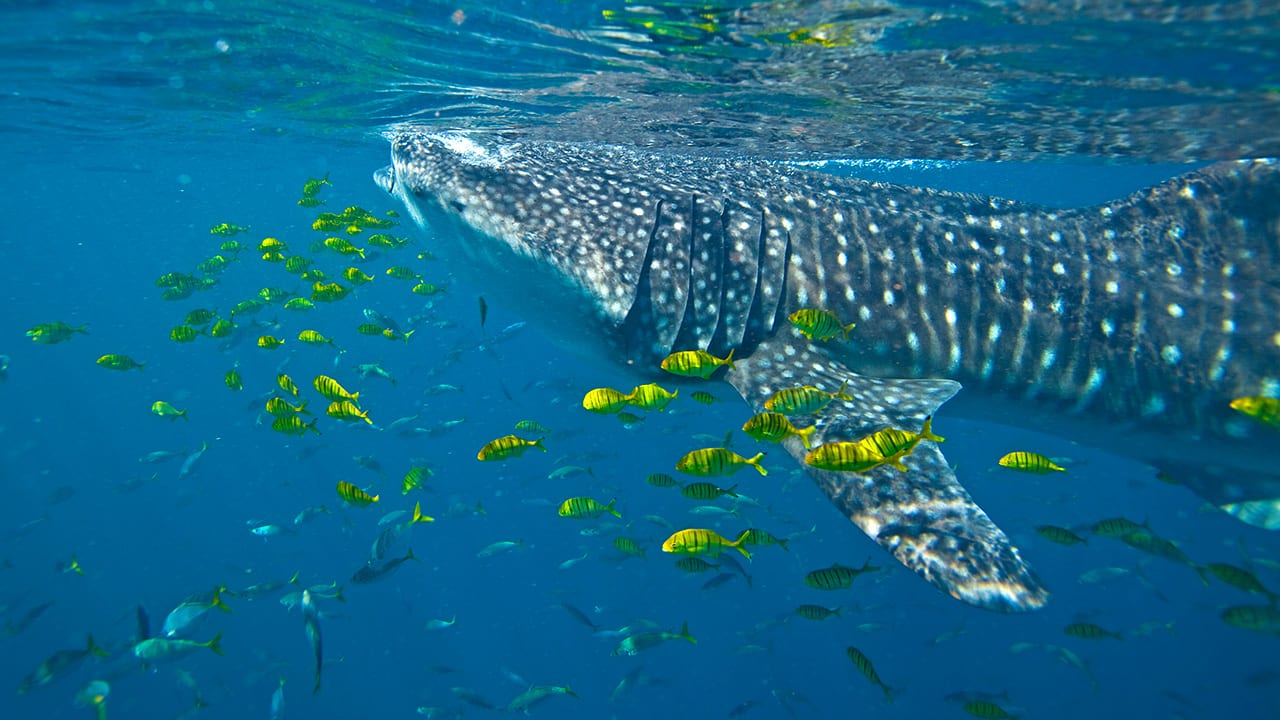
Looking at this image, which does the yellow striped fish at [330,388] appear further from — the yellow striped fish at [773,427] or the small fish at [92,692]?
the small fish at [92,692]

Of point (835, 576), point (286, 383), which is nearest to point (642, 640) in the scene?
point (835, 576)

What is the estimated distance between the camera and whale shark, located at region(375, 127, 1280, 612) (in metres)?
5.09

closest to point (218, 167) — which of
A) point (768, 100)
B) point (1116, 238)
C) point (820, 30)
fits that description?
point (768, 100)

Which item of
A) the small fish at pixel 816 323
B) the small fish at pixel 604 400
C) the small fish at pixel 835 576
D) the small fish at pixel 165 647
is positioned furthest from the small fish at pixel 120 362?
the small fish at pixel 835 576

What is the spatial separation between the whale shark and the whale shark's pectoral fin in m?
0.13

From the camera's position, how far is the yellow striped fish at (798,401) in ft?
13.5

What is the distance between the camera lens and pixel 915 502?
3.60 meters

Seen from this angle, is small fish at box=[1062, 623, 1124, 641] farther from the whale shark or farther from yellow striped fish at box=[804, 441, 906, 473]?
yellow striped fish at box=[804, 441, 906, 473]

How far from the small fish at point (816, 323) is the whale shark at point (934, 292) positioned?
0.62 feet

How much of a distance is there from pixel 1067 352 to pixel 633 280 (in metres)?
3.61

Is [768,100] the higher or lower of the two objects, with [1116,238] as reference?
higher

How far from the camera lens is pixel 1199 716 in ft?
68.1

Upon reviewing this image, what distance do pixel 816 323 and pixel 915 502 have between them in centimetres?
156

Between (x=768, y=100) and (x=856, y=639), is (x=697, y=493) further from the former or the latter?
(x=856, y=639)
